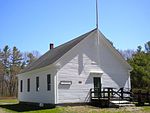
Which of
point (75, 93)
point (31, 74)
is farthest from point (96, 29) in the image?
point (31, 74)

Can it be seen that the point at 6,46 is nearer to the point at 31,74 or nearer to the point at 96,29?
the point at 31,74

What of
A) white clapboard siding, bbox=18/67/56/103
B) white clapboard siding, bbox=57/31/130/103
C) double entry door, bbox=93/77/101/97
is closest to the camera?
Result: white clapboard siding, bbox=57/31/130/103

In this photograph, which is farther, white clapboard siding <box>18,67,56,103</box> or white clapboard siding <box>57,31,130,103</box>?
white clapboard siding <box>18,67,56,103</box>

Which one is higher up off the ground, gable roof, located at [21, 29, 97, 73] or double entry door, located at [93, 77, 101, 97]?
gable roof, located at [21, 29, 97, 73]

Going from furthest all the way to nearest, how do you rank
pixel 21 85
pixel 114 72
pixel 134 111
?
pixel 21 85
pixel 114 72
pixel 134 111

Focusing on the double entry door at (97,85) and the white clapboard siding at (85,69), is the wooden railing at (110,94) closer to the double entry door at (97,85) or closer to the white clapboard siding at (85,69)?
the double entry door at (97,85)

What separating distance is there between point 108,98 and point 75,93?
3.22 metres

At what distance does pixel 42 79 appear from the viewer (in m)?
28.8

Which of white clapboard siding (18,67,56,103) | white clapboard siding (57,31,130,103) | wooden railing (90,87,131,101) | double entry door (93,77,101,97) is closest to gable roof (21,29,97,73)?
white clapboard siding (18,67,56,103)

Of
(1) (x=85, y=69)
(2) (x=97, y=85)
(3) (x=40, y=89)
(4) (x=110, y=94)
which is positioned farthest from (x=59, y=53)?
(4) (x=110, y=94)

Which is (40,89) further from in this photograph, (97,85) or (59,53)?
(97,85)

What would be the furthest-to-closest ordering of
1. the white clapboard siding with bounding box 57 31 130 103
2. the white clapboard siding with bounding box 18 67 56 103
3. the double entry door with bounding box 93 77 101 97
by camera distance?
the double entry door with bounding box 93 77 101 97
the white clapboard siding with bounding box 18 67 56 103
the white clapboard siding with bounding box 57 31 130 103

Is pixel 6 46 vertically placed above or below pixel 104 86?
above

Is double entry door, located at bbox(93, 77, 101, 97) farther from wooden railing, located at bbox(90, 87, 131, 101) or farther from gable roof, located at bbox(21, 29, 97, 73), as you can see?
gable roof, located at bbox(21, 29, 97, 73)
